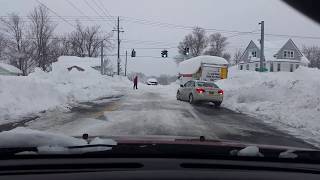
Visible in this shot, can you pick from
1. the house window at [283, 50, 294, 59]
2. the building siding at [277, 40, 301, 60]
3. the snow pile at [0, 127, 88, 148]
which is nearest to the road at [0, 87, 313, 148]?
the snow pile at [0, 127, 88, 148]

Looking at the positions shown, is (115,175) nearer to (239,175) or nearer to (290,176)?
(239,175)

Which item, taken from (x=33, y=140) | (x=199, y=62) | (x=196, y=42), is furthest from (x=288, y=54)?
(x=33, y=140)

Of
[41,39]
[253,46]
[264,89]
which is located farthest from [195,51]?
[264,89]

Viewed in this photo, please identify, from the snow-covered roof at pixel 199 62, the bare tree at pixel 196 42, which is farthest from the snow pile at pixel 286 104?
the bare tree at pixel 196 42

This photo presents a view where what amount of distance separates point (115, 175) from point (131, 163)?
286mm

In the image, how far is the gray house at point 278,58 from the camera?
9350cm

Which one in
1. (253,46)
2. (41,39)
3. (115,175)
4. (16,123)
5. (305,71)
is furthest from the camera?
(253,46)

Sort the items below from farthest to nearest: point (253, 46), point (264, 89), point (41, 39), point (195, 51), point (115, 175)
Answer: point (195, 51) → point (253, 46) → point (41, 39) → point (264, 89) → point (115, 175)

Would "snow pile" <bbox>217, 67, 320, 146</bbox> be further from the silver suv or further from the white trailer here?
the white trailer

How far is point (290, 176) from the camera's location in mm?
3371

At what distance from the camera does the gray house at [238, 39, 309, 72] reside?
93500 mm

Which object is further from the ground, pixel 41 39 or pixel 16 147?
pixel 41 39

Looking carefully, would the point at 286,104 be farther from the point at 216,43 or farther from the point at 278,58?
the point at 216,43

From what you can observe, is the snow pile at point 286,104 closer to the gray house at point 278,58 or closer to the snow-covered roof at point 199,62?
the snow-covered roof at point 199,62
